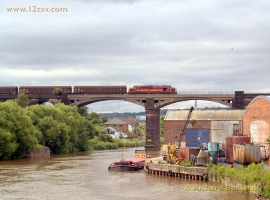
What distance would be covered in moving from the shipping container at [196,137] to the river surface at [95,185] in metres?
11.2

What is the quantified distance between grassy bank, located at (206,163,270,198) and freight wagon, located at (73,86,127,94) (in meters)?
72.9

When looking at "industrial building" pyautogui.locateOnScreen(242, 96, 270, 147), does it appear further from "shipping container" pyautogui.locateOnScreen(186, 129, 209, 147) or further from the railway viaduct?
the railway viaduct

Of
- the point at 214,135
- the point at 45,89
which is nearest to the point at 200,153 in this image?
the point at 214,135

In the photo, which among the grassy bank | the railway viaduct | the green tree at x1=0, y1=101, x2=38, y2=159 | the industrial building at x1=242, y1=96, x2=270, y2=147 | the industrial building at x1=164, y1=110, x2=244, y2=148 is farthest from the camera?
the railway viaduct

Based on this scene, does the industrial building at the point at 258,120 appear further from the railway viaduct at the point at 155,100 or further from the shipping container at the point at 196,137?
the railway viaduct at the point at 155,100

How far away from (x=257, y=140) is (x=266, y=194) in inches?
555

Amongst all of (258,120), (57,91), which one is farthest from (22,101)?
(258,120)

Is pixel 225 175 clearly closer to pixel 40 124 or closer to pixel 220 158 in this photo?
pixel 220 158

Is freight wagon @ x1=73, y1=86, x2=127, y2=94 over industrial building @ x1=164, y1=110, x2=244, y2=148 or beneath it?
over

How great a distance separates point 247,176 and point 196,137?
27.0 metres

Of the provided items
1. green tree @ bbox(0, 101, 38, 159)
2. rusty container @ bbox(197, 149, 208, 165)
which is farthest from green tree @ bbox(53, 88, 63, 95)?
rusty container @ bbox(197, 149, 208, 165)

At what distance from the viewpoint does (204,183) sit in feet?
139

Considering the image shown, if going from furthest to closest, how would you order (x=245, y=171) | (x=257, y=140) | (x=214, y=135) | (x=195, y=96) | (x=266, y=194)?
1. (x=195, y=96)
2. (x=214, y=135)
3. (x=257, y=140)
4. (x=245, y=171)
5. (x=266, y=194)

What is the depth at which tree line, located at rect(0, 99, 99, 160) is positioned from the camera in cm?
6775
